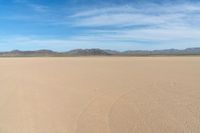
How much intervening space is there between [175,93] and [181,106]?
→ 4.99 feet

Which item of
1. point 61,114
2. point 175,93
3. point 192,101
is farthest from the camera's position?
point 175,93

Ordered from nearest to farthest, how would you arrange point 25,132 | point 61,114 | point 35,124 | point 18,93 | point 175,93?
1. point 25,132
2. point 35,124
3. point 61,114
4. point 175,93
5. point 18,93

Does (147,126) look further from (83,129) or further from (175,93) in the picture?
(175,93)

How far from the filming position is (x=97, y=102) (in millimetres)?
6109

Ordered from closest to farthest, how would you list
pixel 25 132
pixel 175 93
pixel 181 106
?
pixel 25 132
pixel 181 106
pixel 175 93

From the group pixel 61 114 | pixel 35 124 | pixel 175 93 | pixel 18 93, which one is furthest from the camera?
pixel 18 93

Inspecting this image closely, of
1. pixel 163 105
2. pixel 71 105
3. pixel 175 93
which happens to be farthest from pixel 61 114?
pixel 175 93

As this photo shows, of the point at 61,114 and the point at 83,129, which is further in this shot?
the point at 61,114

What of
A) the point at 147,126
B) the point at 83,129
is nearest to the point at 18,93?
the point at 83,129

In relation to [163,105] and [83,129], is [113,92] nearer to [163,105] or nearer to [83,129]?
[163,105]

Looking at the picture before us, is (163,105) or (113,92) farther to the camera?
(113,92)

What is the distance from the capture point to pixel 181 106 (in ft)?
18.3

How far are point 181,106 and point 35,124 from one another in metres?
2.75

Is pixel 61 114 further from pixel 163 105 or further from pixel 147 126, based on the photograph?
pixel 163 105
